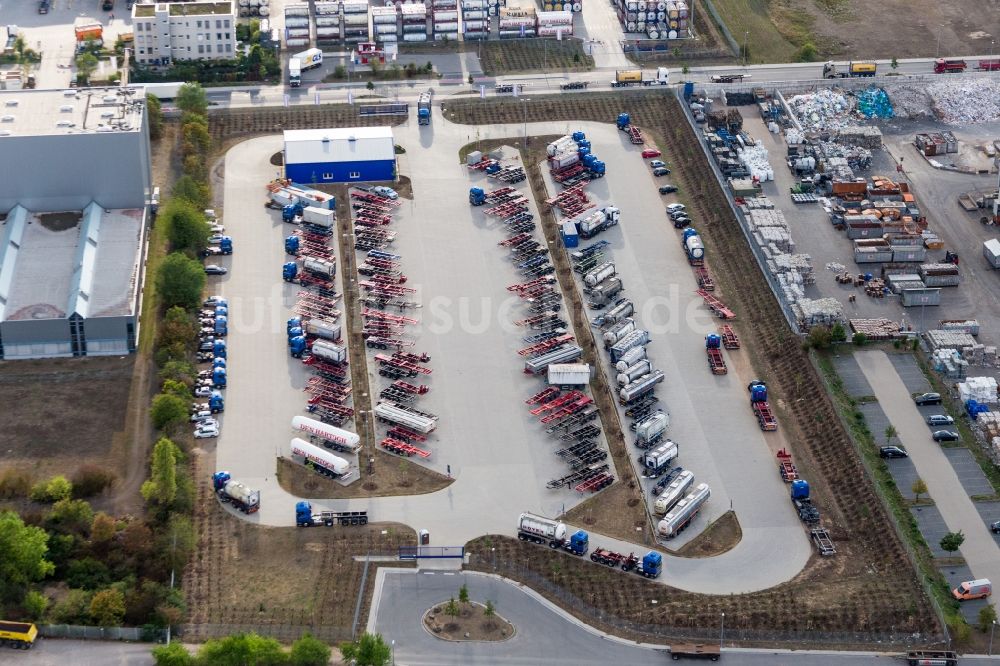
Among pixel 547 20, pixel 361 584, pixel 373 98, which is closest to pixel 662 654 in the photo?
pixel 361 584

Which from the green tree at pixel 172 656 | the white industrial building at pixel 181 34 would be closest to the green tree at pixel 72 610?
the green tree at pixel 172 656

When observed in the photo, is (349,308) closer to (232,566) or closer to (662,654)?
(232,566)

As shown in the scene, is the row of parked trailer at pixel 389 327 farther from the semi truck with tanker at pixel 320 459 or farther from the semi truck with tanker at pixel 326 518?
the semi truck with tanker at pixel 326 518

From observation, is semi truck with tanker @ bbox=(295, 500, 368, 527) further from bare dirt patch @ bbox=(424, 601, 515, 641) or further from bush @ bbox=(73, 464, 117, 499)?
bush @ bbox=(73, 464, 117, 499)

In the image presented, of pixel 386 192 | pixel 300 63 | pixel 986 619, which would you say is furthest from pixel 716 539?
pixel 300 63

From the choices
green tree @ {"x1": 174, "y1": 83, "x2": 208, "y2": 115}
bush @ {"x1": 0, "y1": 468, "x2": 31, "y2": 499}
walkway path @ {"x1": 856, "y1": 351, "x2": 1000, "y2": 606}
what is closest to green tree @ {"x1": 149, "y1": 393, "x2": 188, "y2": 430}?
bush @ {"x1": 0, "y1": 468, "x2": 31, "y2": 499}

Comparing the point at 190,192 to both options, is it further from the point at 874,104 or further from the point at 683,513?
the point at 874,104
